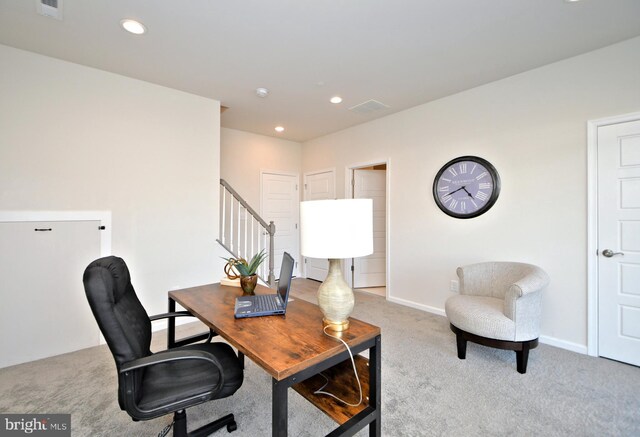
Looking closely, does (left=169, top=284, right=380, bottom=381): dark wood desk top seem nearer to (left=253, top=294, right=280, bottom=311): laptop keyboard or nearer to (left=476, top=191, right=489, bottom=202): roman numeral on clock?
(left=253, top=294, right=280, bottom=311): laptop keyboard

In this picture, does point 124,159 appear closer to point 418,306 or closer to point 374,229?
point 374,229

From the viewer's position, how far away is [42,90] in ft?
8.30

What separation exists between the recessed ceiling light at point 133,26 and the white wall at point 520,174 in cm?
306

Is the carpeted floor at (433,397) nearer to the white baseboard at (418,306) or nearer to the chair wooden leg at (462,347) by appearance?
the chair wooden leg at (462,347)

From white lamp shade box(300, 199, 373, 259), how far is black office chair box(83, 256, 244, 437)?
67cm

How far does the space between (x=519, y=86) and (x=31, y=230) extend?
4834mm

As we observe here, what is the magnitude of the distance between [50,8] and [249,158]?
3.00m

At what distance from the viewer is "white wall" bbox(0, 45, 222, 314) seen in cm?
245

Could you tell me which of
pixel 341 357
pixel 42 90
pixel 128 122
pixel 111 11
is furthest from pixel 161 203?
pixel 341 357

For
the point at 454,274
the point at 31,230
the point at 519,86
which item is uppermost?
the point at 519,86

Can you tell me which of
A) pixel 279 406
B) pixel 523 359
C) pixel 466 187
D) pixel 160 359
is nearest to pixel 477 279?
pixel 523 359

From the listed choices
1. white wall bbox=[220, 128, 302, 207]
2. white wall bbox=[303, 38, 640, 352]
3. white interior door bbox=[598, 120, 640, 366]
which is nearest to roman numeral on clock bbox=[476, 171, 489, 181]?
white wall bbox=[303, 38, 640, 352]

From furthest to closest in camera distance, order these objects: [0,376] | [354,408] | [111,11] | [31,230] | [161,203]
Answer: [161,203] → [31,230] → [0,376] → [111,11] → [354,408]

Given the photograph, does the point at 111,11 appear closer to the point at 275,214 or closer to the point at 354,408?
the point at 354,408
